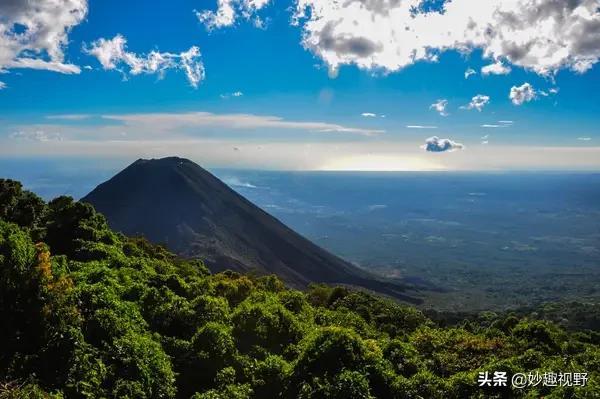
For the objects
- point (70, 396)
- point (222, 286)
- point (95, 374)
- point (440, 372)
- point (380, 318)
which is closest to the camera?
point (70, 396)

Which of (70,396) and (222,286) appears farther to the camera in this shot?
(222,286)

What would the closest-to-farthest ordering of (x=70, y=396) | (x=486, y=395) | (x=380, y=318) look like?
(x=70, y=396), (x=486, y=395), (x=380, y=318)

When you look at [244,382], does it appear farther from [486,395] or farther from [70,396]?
[486,395]

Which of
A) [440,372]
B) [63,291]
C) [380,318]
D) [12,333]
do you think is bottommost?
[380,318]

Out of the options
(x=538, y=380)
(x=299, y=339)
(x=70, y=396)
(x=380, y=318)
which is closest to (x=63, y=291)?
(x=70, y=396)

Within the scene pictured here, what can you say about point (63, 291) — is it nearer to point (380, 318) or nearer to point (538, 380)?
point (538, 380)

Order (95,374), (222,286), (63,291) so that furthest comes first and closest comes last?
(222,286) → (63,291) → (95,374)

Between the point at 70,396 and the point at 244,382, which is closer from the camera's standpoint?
the point at 70,396

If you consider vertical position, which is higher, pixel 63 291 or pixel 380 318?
pixel 63 291

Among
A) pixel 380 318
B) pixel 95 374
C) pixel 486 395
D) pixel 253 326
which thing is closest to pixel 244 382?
pixel 253 326
